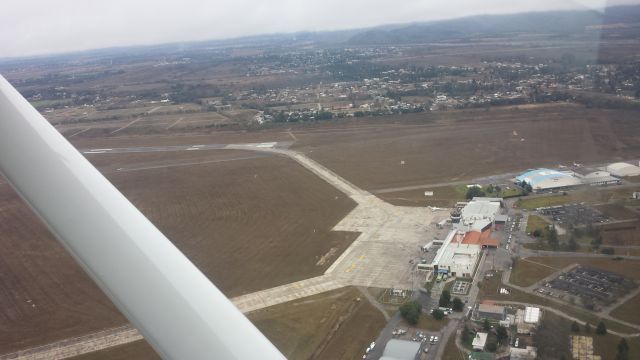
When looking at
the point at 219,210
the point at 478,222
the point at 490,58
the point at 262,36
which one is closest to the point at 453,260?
the point at 478,222

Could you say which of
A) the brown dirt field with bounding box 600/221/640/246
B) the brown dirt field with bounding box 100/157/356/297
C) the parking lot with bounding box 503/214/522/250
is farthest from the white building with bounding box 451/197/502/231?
the brown dirt field with bounding box 100/157/356/297

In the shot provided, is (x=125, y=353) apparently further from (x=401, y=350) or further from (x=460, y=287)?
(x=460, y=287)

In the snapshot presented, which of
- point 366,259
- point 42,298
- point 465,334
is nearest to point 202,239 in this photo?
point 42,298

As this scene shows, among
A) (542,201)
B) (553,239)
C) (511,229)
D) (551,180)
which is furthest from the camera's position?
(551,180)

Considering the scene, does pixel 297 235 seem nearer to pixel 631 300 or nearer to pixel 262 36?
pixel 631 300

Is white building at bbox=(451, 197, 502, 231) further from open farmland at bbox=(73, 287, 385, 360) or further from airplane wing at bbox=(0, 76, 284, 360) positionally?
airplane wing at bbox=(0, 76, 284, 360)
